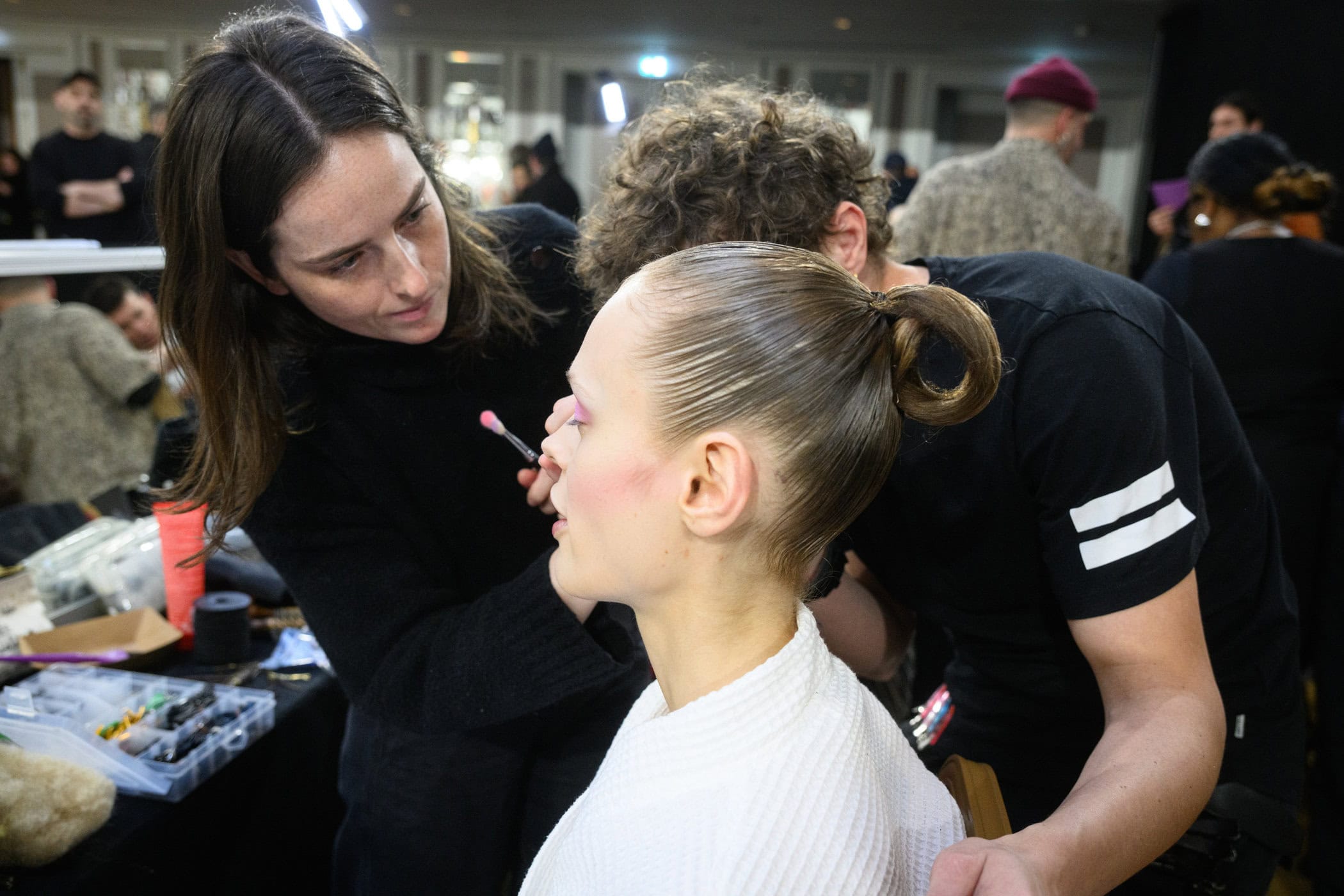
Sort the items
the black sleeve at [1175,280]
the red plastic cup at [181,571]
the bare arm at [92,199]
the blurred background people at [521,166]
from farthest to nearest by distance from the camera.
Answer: the blurred background people at [521,166] < the bare arm at [92,199] < the black sleeve at [1175,280] < the red plastic cup at [181,571]

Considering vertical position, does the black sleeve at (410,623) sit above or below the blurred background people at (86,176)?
below

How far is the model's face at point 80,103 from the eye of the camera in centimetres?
466

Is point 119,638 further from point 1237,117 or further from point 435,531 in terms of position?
point 1237,117

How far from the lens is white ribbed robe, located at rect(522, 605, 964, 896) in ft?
2.29

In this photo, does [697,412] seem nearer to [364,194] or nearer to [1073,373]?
[1073,373]

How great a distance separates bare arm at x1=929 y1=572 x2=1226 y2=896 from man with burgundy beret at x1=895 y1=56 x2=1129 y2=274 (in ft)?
6.28

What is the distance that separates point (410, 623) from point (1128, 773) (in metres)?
0.79

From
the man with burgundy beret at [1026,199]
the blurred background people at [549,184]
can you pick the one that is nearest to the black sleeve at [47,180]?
the blurred background people at [549,184]

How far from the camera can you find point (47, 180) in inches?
182

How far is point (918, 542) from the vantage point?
3.47 feet

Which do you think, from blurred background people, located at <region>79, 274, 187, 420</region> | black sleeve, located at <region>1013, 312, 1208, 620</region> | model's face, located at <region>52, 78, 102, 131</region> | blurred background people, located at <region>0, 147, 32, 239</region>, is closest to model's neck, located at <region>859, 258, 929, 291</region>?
black sleeve, located at <region>1013, 312, 1208, 620</region>

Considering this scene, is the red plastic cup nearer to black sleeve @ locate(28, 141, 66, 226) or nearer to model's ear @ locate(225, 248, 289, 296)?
model's ear @ locate(225, 248, 289, 296)

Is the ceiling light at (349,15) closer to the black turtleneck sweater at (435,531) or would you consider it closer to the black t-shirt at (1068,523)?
the black turtleneck sweater at (435,531)

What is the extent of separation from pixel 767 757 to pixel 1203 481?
2.02 ft
